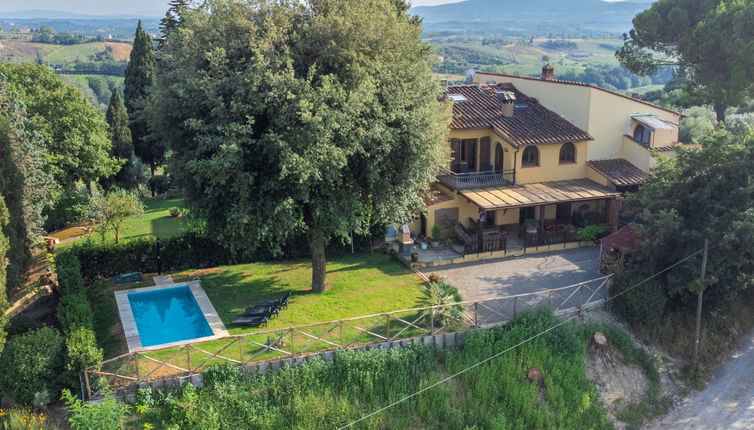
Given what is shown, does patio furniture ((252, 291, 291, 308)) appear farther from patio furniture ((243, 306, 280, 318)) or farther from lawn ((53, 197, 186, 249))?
lawn ((53, 197, 186, 249))

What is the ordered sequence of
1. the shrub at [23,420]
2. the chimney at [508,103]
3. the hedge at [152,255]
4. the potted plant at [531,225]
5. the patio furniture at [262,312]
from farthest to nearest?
the chimney at [508,103]
the potted plant at [531,225]
the hedge at [152,255]
the patio furniture at [262,312]
the shrub at [23,420]

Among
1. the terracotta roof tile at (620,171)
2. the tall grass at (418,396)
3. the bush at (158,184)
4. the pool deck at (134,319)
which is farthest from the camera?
the bush at (158,184)

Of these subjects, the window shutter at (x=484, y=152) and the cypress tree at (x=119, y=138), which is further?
the cypress tree at (x=119, y=138)

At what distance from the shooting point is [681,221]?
75.8 feet

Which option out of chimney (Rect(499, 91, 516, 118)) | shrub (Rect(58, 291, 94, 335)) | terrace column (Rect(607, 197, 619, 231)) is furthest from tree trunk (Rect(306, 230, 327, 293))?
terrace column (Rect(607, 197, 619, 231))

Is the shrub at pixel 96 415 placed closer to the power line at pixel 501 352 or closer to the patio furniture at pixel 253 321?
the patio furniture at pixel 253 321

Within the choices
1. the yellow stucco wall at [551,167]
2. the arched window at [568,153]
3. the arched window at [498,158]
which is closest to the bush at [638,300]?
the yellow stucco wall at [551,167]

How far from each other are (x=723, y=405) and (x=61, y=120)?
34.0m

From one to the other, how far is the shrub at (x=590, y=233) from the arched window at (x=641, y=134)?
602 cm

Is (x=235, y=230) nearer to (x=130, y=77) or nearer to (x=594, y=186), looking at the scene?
(x=594, y=186)

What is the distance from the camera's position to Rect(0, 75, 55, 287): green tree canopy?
839 inches

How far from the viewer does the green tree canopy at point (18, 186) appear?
21.3m

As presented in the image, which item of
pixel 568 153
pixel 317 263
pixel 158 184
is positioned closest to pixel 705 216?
pixel 568 153

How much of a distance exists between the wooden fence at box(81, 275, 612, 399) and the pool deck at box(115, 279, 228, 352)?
0.61 metres
